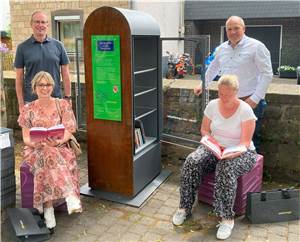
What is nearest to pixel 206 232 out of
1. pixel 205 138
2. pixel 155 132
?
pixel 205 138

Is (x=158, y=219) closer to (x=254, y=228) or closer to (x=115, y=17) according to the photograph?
(x=254, y=228)

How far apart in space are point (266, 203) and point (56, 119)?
199 cm

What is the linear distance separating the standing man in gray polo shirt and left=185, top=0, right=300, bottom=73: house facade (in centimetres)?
1164

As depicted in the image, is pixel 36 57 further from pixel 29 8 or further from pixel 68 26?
pixel 29 8

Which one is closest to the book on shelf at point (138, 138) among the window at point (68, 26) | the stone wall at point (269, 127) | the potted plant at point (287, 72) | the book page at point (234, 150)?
the stone wall at point (269, 127)

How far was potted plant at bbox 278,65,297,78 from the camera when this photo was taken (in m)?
14.8

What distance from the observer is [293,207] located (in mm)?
3383

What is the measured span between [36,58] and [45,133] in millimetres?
932

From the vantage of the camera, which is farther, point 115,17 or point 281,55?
point 281,55

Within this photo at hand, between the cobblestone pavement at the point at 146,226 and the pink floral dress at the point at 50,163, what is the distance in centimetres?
29

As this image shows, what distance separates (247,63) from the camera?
12.3ft

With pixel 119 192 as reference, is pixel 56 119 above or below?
above

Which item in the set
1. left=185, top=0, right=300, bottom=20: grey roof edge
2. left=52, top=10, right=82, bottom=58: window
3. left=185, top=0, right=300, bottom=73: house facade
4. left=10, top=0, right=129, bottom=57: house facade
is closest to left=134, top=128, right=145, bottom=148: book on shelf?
left=10, top=0, right=129, bottom=57: house facade

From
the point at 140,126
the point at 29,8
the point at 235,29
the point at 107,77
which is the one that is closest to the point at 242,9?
the point at 29,8
